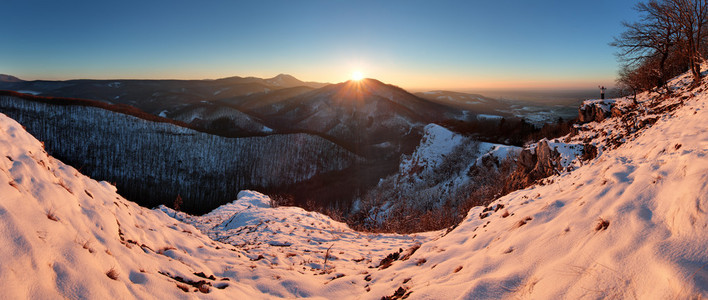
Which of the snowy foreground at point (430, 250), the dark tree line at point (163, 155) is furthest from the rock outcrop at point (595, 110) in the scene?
the dark tree line at point (163, 155)

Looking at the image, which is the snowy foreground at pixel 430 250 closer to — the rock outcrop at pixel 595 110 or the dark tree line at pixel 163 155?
the rock outcrop at pixel 595 110

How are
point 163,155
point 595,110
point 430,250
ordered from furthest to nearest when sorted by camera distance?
1. point 163,155
2. point 595,110
3. point 430,250

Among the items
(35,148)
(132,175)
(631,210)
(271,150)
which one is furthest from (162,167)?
(631,210)

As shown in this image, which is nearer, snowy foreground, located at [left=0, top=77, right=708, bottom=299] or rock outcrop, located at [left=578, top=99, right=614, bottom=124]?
snowy foreground, located at [left=0, top=77, right=708, bottom=299]

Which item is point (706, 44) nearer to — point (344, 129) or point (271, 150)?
point (271, 150)

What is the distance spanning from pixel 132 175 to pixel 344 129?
84437 millimetres

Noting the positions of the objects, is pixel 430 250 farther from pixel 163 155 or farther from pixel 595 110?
pixel 163 155

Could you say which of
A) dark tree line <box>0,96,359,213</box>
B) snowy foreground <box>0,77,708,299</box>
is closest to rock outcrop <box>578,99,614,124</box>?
snowy foreground <box>0,77,708,299</box>

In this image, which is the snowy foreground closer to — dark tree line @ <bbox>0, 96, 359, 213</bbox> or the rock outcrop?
Answer: the rock outcrop

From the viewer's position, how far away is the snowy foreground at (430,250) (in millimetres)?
2742

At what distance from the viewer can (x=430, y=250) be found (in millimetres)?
6824

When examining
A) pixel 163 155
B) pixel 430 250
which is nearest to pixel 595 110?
pixel 430 250

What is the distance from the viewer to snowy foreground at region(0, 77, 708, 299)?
274 centimetres

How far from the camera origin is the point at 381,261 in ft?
25.3
